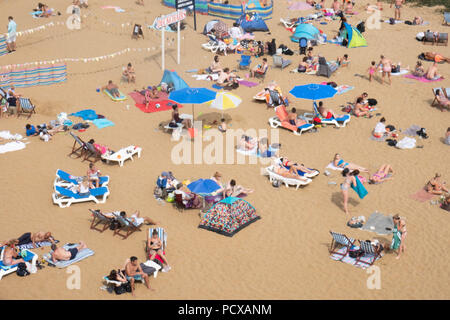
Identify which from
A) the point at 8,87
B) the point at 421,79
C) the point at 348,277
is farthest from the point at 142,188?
the point at 421,79

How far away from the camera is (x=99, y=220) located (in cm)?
1380

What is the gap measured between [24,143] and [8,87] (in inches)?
190

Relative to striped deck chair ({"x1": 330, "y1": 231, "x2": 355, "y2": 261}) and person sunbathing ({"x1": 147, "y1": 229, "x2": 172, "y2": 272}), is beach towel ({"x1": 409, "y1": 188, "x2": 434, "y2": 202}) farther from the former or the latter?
person sunbathing ({"x1": 147, "y1": 229, "x2": 172, "y2": 272})

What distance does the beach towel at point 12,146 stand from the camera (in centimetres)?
1716

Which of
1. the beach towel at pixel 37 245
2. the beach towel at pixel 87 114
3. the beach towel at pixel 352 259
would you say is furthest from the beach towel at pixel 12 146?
the beach towel at pixel 352 259

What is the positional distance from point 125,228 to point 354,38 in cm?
1736

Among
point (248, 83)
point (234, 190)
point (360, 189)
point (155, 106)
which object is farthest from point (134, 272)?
point (248, 83)

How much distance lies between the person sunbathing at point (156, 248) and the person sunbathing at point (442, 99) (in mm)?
12862

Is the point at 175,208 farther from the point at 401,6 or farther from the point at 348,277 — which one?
the point at 401,6

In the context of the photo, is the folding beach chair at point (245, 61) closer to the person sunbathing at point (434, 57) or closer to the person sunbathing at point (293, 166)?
the person sunbathing at point (434, 57)

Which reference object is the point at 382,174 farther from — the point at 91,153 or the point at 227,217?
the point at 91,153

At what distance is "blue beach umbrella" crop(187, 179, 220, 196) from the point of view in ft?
45.2

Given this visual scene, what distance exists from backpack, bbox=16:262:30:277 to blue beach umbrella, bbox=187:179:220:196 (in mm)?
4377

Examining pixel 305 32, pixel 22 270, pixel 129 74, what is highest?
pixel 305 32
